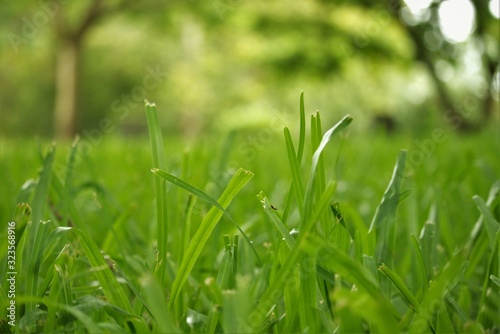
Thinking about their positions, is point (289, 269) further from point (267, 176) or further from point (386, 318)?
point (267, 176)

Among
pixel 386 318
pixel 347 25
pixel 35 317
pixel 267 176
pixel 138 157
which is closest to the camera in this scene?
pixel 386 318

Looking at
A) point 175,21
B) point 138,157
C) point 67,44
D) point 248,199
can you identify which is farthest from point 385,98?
point 248,199

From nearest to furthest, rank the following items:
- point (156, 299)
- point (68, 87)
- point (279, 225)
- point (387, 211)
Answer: point (156, 299) < point (279, 225) < point (387, 211) < point (68, 87)

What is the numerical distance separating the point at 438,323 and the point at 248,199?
860 mm

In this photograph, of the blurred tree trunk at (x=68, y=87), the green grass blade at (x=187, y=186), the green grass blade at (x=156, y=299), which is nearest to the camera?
the green grass blade at (x=156, y=299)

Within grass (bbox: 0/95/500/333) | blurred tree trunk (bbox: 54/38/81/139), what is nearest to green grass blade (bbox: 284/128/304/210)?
grass (bbox: 0/95/500/333)

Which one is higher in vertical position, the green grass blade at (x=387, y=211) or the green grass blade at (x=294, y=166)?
the green grass blade at (x=294, y=166)

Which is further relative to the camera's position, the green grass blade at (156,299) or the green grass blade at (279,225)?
the green grass blade at (279,225)

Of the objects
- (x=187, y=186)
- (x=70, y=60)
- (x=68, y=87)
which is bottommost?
(x=68, y=87)

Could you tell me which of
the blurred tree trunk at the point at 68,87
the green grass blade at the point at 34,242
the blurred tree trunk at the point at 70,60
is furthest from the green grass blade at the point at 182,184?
A: the blurred tree trunk at the point at 68,87

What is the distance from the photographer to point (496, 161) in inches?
82.2

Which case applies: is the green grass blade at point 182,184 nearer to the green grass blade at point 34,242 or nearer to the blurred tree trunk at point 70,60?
the green grass blade at point 34,242

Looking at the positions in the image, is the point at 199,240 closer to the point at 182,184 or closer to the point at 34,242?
the point at 182,184

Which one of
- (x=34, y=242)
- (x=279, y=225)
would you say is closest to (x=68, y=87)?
(x=34, y=242)
